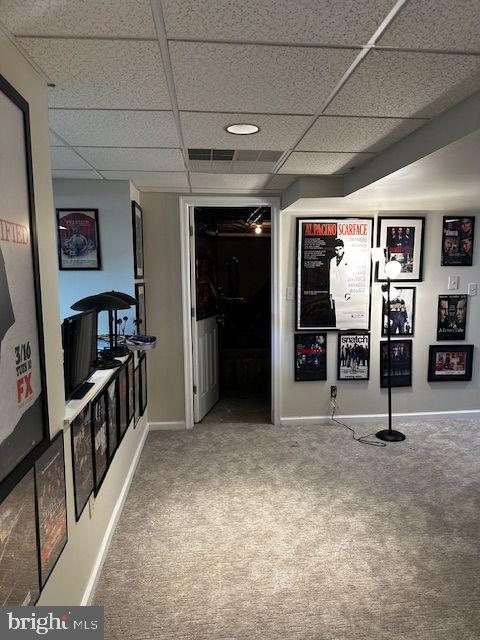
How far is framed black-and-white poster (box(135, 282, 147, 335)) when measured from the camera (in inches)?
126

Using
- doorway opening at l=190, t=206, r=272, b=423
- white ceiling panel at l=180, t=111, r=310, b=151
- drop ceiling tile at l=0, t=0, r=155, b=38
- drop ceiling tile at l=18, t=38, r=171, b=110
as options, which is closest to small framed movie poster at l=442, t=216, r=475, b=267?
doorway opening at l=190, t=206, r=272, b=423

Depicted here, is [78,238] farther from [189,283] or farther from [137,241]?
[189,283]

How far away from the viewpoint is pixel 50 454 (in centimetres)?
135

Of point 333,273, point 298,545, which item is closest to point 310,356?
point 333,273

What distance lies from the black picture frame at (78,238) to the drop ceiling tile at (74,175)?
0.22m

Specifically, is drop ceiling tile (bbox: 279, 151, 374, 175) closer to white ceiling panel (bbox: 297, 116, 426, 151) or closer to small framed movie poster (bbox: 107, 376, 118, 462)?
white ceiling panel (bbox: 297, 116, 426, 151)

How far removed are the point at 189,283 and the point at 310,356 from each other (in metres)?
1.38

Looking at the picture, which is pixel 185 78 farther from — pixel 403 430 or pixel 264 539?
pixel 403 430

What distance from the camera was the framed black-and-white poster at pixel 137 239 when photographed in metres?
3.12

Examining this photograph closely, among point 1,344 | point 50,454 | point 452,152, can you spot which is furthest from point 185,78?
point 50,454

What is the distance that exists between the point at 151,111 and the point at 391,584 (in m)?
2.48

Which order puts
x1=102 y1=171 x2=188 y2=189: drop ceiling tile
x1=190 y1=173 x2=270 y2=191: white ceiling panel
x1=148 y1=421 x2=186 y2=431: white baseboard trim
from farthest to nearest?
x1=148 y1=421 x2=186 y2=431: white baseboard trim → x1=190 y1=173 x2=270 y2=191: white ceiling panel → x1=102 y1=171 x2=188 y2=189: drop ceiling tile

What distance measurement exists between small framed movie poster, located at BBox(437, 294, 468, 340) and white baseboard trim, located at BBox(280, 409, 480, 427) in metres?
0.78

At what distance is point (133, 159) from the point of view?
245 centimetres
